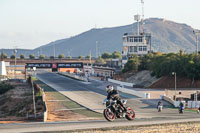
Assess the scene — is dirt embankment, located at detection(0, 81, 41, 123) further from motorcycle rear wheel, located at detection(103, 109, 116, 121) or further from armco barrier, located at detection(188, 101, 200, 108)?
motorcycle rear wheel, located at detection(103, 109, 116, 121)

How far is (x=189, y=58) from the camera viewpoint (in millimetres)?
74812

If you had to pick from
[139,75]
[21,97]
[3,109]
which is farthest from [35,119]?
[139,75]

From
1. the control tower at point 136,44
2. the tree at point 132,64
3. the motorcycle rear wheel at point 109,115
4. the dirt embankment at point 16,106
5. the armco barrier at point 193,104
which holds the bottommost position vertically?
the dirt embankment at point 16,106

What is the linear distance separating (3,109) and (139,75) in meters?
42.2

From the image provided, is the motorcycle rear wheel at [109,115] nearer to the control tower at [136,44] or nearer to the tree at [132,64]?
the tree at [132,64]

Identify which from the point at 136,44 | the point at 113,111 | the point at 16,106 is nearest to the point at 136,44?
the point at 136,44

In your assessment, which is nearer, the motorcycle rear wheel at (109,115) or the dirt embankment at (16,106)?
the motorcycle rear wheel at (109,115)

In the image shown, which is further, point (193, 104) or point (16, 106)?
point (16, 106)

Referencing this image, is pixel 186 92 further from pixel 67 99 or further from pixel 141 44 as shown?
pixel 141 44

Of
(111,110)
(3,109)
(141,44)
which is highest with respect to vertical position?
(141,44)

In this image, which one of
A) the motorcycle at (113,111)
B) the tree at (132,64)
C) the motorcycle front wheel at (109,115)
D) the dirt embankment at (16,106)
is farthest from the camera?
the tree at (132,64)

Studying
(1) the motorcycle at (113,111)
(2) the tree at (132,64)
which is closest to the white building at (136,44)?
(2) the tree at (132,64)

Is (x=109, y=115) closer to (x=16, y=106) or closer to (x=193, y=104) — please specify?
(x=193, y=104)

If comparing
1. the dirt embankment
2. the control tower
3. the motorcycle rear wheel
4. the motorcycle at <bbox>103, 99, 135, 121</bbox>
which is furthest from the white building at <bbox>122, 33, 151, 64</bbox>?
the motorcycle rear wheel
